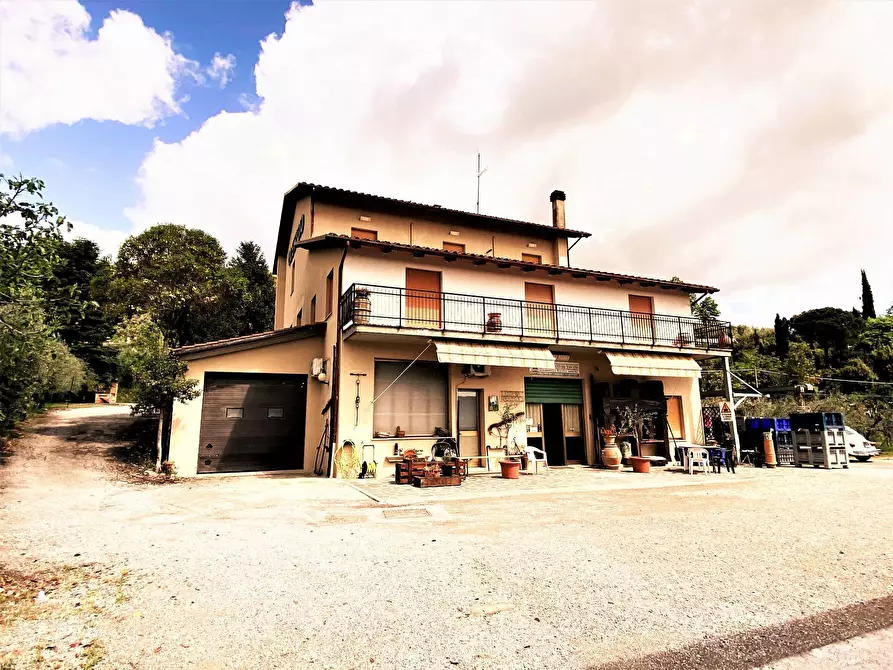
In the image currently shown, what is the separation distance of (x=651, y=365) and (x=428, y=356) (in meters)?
7.58

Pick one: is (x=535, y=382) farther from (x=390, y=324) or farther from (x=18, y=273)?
(x=18, y=273)

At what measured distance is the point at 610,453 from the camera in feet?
51.2

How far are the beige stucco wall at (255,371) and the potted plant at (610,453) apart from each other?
29.4ft

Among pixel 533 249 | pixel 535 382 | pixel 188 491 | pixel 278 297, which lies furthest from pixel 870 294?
pixel 188 491

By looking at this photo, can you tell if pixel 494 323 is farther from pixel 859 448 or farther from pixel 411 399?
pixel 859 448

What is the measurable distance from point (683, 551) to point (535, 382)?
34.9ft

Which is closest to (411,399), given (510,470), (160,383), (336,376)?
(336,376)

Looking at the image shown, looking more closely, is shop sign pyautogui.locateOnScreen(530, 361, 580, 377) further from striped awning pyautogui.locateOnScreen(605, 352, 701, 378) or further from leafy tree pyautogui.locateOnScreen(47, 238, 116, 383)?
leafy tree pyautogui.locateOnScreen(47, 238, 116, 383)

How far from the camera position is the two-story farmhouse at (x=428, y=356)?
44.8ft

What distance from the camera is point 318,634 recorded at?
359 cm

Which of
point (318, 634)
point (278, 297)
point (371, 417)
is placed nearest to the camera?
point (318, 634)

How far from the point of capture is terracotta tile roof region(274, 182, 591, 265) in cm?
1775

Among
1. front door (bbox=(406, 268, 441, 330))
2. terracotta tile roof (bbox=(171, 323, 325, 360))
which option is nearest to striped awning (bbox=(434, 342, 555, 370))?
front door (bbox=(406, 268, 441, 330))

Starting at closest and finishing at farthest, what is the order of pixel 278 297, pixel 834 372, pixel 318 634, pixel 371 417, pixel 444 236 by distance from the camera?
pixel 318 634 < pixel 371 417 < pixel 444 236 < pixel 278 297 < pixel 834 372
